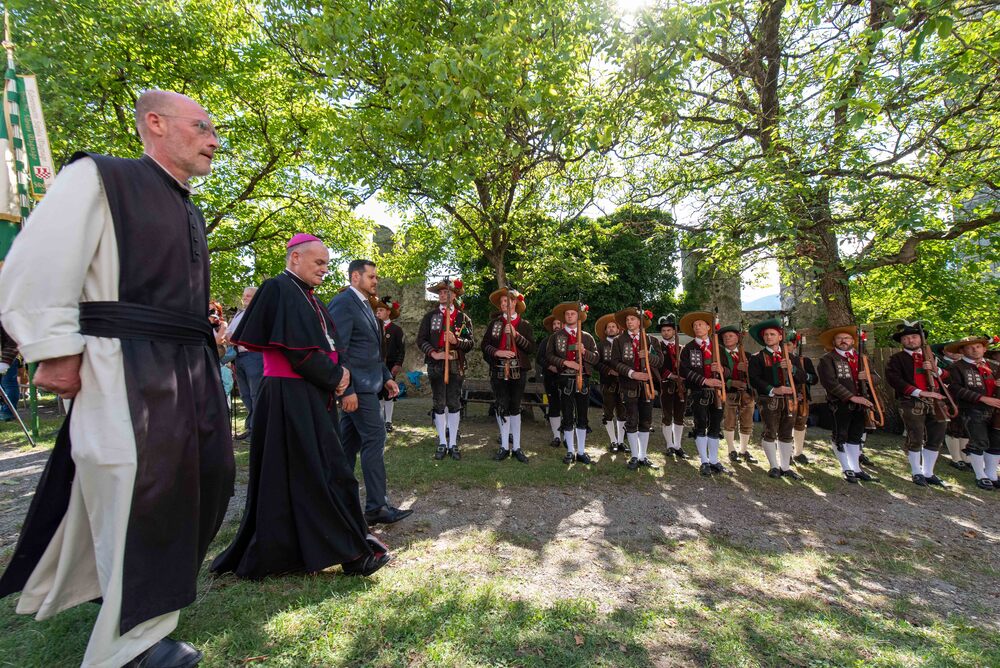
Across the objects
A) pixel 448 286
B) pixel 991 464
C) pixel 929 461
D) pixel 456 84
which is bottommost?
pixel 991 464

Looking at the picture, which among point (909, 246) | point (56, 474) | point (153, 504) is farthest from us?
point (909, 246)

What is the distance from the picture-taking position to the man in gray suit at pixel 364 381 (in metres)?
4.14

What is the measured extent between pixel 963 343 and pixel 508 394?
7407 millimetres

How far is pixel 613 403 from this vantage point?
859 centimetres

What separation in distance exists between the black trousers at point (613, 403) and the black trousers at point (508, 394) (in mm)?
1609

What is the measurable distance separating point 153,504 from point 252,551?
4.52 feet

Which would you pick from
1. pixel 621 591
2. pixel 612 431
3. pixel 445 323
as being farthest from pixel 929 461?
pixel 445 323

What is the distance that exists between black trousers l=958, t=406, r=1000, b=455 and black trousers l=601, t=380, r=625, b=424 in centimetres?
495

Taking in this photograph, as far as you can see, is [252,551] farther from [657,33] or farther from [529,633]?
[657,33]

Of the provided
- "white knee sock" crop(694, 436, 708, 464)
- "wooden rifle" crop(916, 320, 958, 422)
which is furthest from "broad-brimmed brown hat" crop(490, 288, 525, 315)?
"wooden rifle" crop(916, 320, 958, 422)

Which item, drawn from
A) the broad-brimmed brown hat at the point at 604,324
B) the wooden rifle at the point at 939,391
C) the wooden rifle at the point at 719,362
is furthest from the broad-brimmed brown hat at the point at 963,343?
the broad-brimmed brown hat at the point at 604,324

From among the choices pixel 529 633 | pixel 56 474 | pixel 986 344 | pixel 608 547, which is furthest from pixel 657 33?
pixel 986 344

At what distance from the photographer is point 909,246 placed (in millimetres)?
9766

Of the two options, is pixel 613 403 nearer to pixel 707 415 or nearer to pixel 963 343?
pixel 707 415
